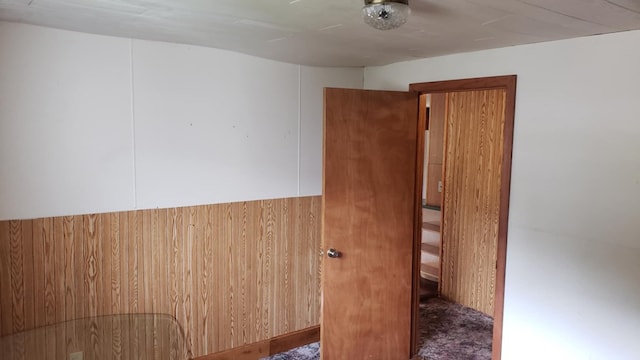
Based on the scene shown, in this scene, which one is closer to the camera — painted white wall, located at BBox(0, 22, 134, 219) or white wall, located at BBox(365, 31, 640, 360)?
white wall, located at BBox(365, 31, 640, 360)

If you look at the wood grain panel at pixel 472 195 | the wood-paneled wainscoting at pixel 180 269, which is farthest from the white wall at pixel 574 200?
the wood-paneled wainscoting at pixel 180 269

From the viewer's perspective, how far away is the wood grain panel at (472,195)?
12.9 ft

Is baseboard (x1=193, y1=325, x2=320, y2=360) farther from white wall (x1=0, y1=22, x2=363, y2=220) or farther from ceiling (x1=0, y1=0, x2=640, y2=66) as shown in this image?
ceiling (x1=0, y1=0, x2=640, y2=66)

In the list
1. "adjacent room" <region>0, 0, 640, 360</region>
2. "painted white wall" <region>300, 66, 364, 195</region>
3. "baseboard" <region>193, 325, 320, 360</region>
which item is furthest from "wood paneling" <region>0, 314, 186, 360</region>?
"painted white wall" <region>300, 66, 364, 195</region>

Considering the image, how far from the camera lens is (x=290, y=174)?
3361 mm

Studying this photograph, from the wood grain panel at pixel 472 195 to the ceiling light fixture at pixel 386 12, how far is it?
A: 8.32ft

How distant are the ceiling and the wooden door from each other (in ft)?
1.40

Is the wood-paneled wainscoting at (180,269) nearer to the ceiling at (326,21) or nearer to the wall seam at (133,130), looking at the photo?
the wall seam at (133,130)

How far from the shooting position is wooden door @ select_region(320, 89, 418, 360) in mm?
2879

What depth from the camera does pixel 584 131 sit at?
2.25m

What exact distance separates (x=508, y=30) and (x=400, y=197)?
4.31 ft

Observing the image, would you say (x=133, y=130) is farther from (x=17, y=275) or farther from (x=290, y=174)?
(x=290, y=174)

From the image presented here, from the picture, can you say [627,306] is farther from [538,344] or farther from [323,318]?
[323,318]

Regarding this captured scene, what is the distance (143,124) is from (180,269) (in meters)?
0.95
